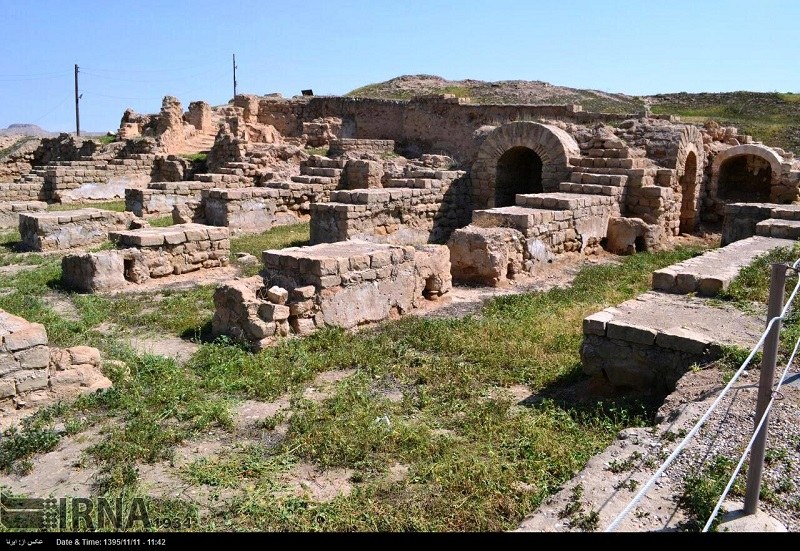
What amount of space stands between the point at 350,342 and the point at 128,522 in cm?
355

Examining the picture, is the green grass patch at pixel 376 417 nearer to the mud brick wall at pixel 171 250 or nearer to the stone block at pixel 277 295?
the stone block at pixel 277 295

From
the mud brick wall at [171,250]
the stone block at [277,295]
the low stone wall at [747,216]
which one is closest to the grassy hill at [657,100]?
the low stone wall at [747,216]

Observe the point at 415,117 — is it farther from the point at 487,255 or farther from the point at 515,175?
the point at 487,255

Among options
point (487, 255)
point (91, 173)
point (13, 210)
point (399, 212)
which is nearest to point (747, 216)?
point (487, 255)

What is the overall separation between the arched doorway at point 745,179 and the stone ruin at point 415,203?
36 millimetres

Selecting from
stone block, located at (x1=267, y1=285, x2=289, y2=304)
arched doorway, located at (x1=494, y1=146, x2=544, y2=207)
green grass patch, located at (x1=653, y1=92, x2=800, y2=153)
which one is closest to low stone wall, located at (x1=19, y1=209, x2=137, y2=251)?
stone block, located at (x1=267, y1=285, x2=289, y2=304)

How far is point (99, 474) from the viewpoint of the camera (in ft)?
13.6

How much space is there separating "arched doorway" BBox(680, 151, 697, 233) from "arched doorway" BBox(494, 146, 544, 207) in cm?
336

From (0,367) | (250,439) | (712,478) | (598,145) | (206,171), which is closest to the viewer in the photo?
(712,478)

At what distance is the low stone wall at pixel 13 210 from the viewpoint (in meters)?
14.8

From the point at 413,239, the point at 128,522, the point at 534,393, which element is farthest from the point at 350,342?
the point at 413,239

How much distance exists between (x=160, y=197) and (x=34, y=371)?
11118mm

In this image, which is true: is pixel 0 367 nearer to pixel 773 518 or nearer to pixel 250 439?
pixel 250 439

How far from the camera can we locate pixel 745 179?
16.7 m
